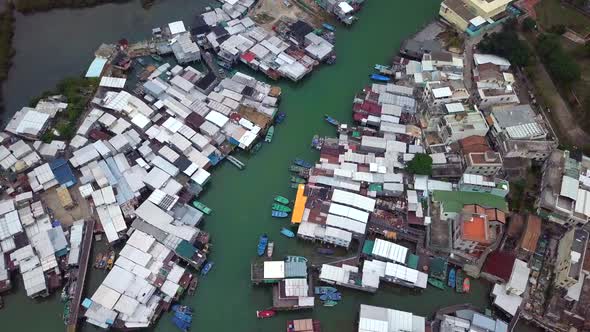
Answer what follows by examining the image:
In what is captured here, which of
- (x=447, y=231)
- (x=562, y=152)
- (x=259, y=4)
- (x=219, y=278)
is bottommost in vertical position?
(x=219, y=278)

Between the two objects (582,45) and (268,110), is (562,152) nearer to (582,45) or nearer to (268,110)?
(582,45)

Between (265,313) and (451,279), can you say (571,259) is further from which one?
(265,313)

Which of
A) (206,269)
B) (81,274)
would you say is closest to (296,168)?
(206,269)

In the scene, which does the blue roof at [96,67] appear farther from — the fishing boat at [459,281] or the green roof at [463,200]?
the fishing boat at [459,281]

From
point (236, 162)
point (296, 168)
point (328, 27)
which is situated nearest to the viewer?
point (296, 168)

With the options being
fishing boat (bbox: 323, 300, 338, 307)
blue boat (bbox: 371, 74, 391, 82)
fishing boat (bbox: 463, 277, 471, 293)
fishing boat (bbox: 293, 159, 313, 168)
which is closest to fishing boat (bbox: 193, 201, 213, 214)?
fishing boat (bbox: 293, 159, 313, 168)

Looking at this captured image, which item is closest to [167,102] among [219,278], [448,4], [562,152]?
[219,278]

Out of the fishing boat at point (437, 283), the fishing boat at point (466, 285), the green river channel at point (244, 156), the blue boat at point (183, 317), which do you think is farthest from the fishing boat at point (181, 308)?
the fishing boat at point (466, 285)
